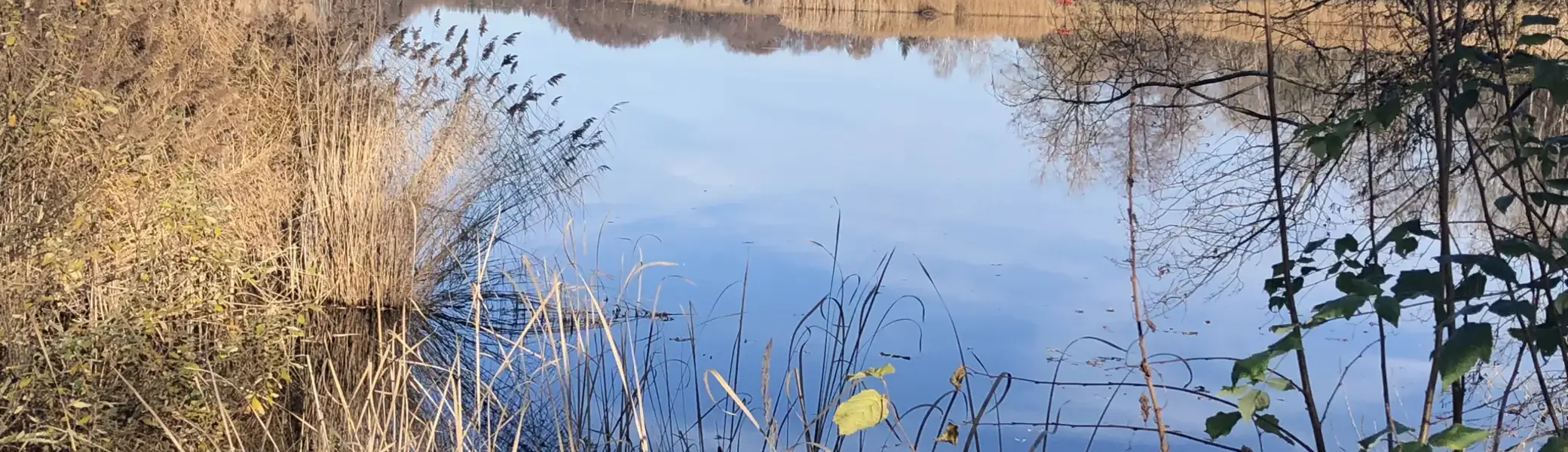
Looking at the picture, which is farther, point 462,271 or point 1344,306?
point 462,271

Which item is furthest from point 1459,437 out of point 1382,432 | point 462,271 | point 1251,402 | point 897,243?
point 897,243

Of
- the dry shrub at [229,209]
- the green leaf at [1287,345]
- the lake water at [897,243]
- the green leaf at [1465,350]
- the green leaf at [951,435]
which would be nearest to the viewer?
the green leaf at [1465,350]

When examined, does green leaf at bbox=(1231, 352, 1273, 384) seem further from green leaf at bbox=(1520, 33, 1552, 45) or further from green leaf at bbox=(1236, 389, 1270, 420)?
green leaf at bbox=(1520, 33, 1552, 45)

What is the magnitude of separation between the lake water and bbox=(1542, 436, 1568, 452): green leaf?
23.3 inches

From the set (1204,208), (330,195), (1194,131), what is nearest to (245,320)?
(330,195)

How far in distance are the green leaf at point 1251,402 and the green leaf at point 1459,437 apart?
177 millimetres

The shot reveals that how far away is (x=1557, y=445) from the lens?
55.4 inches

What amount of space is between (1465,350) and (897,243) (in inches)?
175

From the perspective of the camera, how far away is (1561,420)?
3.23 m

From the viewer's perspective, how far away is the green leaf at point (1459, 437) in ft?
4.38

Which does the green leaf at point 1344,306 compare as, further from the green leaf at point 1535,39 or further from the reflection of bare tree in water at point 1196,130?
the reflection of bare tree in water at point 1196,130

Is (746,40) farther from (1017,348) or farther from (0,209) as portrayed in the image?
(0,209)

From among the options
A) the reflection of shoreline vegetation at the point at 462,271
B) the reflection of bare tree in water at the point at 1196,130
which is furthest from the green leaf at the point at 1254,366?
the reflection of bare tree in water at the point at 1196,130

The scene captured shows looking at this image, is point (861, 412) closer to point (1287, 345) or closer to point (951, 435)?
point (951, 435)
